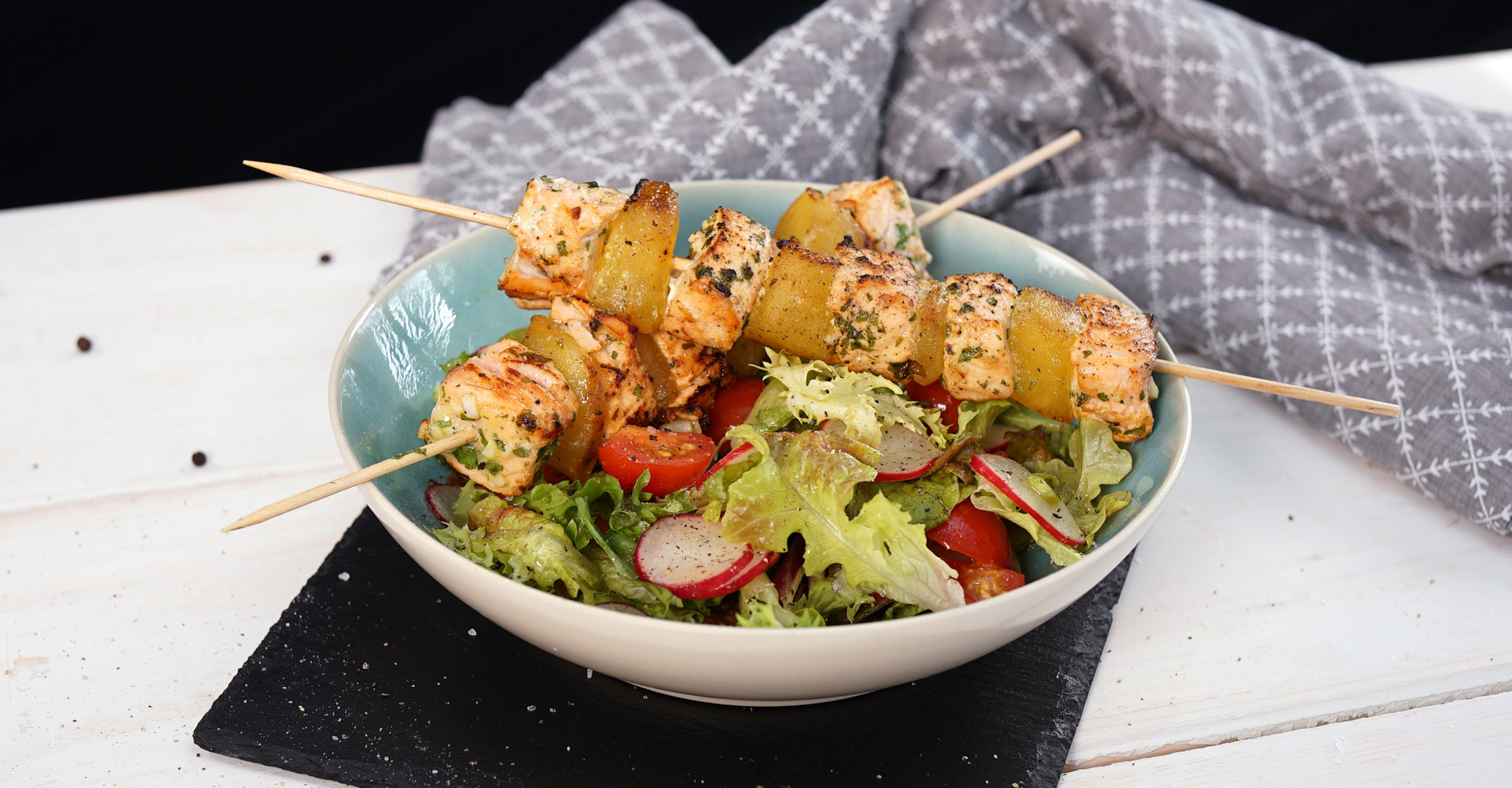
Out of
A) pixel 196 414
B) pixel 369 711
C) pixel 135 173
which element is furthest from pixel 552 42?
pixel 369 711

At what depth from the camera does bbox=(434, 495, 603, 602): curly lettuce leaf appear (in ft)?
6.64

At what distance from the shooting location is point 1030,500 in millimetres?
2158

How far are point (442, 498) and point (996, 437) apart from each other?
4.16ft

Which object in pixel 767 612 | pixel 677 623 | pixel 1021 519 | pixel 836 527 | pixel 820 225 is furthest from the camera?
pixel 820 225

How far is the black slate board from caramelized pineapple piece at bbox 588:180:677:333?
750 mm

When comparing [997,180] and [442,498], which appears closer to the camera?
[442,498]

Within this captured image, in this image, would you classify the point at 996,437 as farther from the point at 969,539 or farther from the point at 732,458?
the point at 732,458

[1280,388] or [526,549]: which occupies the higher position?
[1280,388]

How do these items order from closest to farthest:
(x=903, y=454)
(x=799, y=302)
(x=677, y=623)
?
(x=677, y=623)
(x=903, y=454)
(x=799, y=302)

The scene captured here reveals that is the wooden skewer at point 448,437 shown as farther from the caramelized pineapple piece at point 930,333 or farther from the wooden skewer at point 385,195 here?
the caramelized pineapple piece at point 930,333

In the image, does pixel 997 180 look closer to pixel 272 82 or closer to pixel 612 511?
pixel 612 511

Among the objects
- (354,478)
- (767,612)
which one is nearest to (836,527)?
(767,612)

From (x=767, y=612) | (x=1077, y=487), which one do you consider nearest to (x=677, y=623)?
(x=767, y=612)

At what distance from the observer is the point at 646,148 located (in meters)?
3.34
